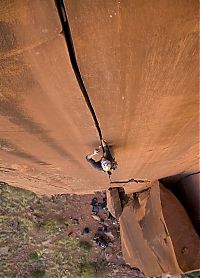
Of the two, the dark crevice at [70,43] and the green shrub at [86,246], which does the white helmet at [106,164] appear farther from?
the green shrub at [86,246]

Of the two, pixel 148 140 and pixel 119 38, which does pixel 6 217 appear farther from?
pixel 119 38

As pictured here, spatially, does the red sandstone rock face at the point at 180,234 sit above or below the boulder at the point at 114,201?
below

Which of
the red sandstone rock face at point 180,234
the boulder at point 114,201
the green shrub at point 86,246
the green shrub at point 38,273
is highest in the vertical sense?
the boulder at point 114,201

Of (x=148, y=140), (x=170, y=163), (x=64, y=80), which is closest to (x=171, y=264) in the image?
(x=170, y=163)

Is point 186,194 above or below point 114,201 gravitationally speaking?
below

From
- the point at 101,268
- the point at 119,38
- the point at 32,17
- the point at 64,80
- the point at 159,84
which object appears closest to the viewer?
the point at 32,17

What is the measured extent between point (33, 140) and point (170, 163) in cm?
117

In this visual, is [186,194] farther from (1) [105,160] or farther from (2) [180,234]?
(1) [105,160]

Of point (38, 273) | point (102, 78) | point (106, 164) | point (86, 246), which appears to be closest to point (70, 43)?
point (102, 78)

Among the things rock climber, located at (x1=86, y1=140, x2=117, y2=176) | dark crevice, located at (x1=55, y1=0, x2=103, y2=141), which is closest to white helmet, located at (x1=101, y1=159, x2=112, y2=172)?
rock climber, located at (x1=86, y1=140, x2=117, y2=176)

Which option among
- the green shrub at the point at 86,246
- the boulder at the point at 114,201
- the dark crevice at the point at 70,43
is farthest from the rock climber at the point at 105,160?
the green shrub at the point at 86,246

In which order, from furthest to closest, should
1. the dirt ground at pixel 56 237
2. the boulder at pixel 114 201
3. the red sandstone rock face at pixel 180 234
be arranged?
the dirt ground at pixel 56 237
the boulder at pixel 114 201
the red sandstone rock face at pixel 180 234

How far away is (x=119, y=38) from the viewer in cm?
115

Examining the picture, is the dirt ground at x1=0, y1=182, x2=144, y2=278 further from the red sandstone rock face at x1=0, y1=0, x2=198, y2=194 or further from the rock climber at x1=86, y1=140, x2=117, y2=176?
the rock climber at x1=86, y1=140, x2=117, y2=176
